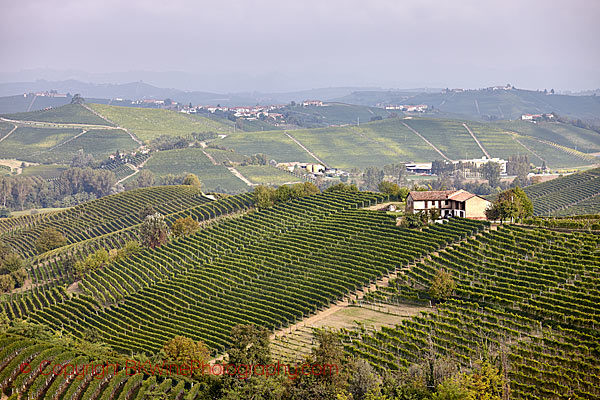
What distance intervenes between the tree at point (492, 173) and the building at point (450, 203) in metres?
93.2

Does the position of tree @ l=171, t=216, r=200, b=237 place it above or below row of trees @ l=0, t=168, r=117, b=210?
above

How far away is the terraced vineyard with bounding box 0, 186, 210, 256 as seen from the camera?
93938 millimetres

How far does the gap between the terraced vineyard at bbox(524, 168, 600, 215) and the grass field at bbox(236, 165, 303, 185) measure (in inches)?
2377

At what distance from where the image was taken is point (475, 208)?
61000mm

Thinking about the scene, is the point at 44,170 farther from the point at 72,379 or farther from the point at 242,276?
the point at 72,379

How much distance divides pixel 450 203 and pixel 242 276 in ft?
71.2

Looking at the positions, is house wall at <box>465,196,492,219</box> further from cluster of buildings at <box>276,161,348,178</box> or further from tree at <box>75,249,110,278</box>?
cluster of buildings at <box>276,161,348,178</box>

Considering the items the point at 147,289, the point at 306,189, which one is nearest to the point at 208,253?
the point at 147,289

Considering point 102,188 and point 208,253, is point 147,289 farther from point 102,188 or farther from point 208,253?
point 102,188

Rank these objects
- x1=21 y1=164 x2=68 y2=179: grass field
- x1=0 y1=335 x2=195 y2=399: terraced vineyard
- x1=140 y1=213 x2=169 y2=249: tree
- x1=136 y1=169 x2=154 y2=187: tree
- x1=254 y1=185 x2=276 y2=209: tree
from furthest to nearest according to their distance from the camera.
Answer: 1. x1=21 y1=164 x2=68 y2=179: grass field
2. x1=136 y1=169 x2=154 y2=187: tree
3. x1=254 y1=185 x2=276 y2=209: tree
4. x1=140 y1=213 x2=169 y2=249: tree
5. x1=0 y1=335 x2=195 y2=399: terraced vineyard

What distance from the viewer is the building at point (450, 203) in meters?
60.8

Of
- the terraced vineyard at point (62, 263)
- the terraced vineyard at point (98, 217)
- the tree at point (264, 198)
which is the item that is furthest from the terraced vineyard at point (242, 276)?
the terraced vineyard at point (98, 217)

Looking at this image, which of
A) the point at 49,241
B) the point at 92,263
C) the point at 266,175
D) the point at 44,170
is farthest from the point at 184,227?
the point at 44,170

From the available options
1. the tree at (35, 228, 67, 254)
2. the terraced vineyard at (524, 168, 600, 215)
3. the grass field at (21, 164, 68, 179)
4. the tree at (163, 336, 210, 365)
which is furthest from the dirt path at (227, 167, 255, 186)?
the tree at (163, 336, 210, 365)
